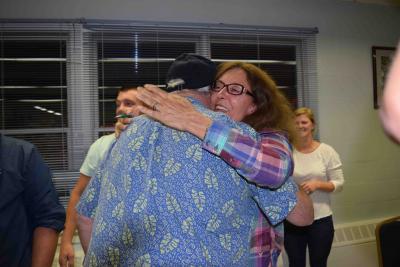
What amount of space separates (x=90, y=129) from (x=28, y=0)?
107cm

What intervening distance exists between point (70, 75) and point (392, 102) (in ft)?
8.65

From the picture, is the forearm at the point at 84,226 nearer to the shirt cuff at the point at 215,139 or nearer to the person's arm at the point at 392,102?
the shirt cuff at the point at 215,139

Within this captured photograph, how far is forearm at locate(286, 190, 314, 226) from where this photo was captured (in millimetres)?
1036

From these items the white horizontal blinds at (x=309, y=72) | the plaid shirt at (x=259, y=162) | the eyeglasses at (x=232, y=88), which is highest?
the white horizontal blinds at (x=309, y=72)

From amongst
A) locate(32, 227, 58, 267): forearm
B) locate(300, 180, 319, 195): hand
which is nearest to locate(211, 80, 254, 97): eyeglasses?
locate(32, 227, 58, 267): forearm

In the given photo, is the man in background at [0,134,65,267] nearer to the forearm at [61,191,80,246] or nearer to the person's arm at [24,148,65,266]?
the person's arm at [24,148,65,266]

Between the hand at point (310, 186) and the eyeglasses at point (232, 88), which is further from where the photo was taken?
the hand at point (310, 186)

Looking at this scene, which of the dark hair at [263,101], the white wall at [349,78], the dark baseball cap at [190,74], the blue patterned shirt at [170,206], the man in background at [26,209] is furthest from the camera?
the white wall at [349,78]

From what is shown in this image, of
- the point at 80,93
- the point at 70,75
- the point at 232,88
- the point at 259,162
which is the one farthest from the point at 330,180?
the point at 70,75

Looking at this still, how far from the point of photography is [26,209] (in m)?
1.17

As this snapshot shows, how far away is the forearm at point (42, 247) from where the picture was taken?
116cm

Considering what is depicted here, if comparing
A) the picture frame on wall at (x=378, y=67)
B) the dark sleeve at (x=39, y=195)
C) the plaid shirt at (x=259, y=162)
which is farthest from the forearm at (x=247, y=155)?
the picture frame on wall at (x=378, y=67)

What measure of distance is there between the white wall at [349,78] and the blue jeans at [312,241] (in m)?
0.80

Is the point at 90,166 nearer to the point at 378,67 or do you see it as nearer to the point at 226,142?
the point at 226,142
